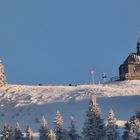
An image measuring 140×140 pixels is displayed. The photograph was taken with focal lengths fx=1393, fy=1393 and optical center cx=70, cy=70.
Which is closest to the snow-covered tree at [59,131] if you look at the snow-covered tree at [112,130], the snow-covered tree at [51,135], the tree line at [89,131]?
the tree line at [89,131]

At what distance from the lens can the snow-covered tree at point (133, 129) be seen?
156275mm

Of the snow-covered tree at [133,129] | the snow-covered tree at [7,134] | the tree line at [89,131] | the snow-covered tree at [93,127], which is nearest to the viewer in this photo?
the snow-covered tree at [133,129]

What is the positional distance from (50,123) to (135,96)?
61.3 feet

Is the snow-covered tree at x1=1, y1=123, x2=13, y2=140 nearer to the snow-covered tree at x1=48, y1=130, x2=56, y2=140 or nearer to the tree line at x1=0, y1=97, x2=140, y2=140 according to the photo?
the tree line at x1=0, y1=97, x2=140, y2=140

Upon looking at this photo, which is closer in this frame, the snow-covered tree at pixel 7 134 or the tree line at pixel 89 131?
the tree line at pixel 89 131

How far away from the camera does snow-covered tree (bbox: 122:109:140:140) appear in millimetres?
156275

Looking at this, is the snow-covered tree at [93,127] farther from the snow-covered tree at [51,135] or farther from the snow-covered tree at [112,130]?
the snow-covered tree at [51,135]

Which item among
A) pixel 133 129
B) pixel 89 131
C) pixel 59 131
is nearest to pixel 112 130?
pixel 89 131

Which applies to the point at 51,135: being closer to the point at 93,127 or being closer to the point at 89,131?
the point at 89,131

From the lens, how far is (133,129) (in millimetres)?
157750

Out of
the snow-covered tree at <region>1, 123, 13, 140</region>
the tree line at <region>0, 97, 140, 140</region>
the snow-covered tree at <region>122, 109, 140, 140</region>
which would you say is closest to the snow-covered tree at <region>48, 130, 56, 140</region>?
the tree line at <region>0, 97, 140, 140</region>

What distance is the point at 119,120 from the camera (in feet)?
588

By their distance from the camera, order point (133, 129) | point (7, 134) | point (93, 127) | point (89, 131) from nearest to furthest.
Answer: point (133, 129)
point (89, 131)
point (93, 127)
point (7, 134)

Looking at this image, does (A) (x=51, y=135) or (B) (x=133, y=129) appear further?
(A) (x=51, y=135)
